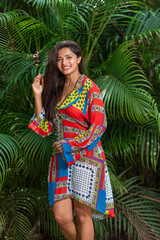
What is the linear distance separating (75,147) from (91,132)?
12 cm

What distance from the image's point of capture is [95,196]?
2.10 m

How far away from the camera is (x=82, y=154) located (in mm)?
2084

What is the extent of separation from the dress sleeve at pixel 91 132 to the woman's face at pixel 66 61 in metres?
0.19

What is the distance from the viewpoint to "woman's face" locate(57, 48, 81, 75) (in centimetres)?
218

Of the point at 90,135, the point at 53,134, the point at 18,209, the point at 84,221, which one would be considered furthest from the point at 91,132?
the point at 18,209

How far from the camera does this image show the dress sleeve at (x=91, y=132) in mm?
2018

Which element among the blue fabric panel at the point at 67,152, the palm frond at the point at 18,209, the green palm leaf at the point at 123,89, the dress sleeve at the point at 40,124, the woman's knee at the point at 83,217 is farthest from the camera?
the palm frond at the point at 18,209

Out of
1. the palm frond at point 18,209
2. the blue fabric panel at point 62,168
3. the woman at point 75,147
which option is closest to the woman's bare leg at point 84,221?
the woman at point 75,147

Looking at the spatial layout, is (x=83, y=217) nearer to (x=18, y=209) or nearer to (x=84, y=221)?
(x=84, y=221)

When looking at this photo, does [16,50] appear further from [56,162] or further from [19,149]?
[56,162]

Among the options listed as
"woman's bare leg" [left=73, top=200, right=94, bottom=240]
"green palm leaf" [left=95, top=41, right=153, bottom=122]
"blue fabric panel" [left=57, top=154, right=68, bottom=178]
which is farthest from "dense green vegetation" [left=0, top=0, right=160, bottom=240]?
"woman's bare leg" [left=73, top=200, right=94, bottom=240]

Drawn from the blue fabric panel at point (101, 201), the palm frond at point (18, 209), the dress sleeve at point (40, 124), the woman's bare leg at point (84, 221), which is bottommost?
the palm frond at point (18, 209)

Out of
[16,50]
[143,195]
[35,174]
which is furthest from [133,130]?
[16,50]

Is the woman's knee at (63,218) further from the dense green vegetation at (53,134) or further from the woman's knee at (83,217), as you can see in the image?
the dense green vegetation at (53,134)
